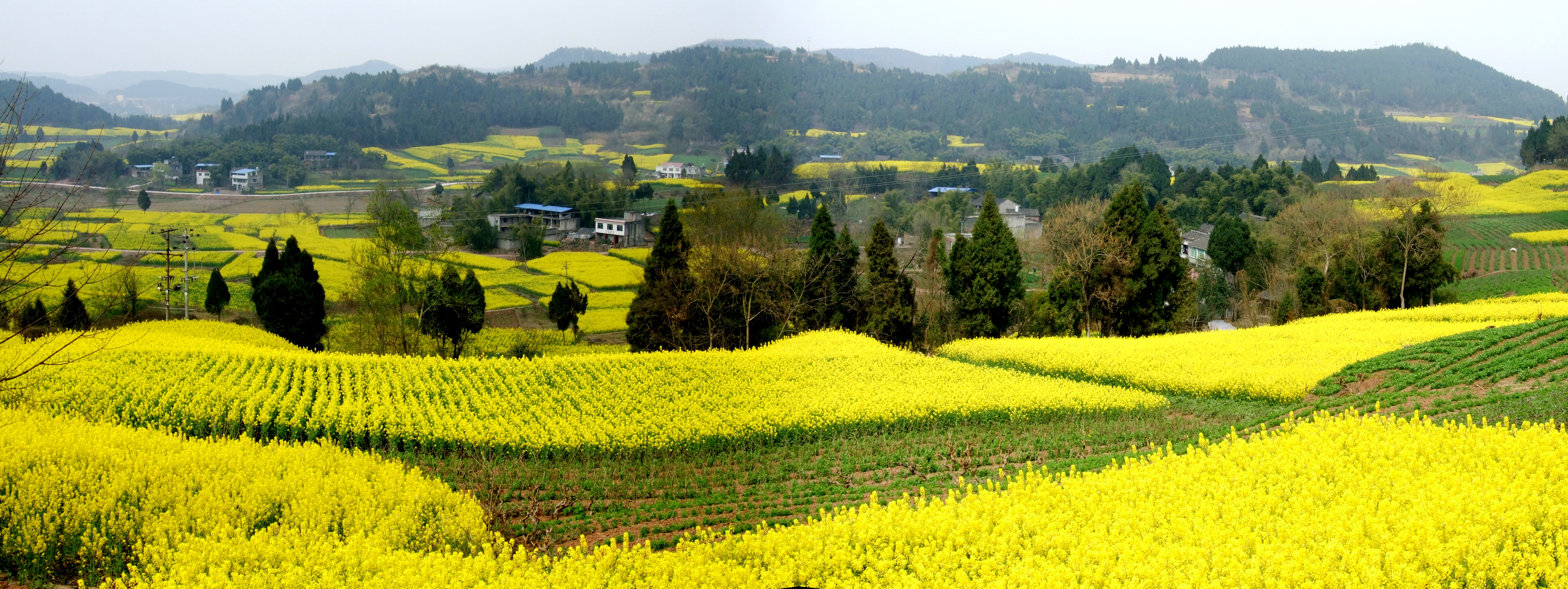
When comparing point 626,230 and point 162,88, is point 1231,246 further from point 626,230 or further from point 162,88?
point 162,88

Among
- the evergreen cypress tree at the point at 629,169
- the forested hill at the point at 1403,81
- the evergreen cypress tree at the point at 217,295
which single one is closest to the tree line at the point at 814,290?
the evergreen cypress tree at the point at 217,295

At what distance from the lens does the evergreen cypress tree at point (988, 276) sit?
2653 cm

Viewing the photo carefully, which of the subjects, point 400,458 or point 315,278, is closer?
point 400,458

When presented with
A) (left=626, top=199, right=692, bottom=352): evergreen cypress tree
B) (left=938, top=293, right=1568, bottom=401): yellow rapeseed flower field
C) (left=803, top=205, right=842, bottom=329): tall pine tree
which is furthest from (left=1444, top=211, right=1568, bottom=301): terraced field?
(left=626, top=199, right=692, bottom=352): evergreen cypress tree

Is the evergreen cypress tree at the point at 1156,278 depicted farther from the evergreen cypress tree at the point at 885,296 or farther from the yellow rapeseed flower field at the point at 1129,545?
the yellow rapeseed flower field at the point at 1129,545

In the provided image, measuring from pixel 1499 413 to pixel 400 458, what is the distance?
13.5 metres

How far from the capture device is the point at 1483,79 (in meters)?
127

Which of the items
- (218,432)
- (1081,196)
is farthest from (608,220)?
(218,432)

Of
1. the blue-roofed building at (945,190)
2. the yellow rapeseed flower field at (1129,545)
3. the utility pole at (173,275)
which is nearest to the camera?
the yellow rapeseed flower field at (1129,545)

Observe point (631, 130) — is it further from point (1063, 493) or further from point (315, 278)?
point (1063, 493)

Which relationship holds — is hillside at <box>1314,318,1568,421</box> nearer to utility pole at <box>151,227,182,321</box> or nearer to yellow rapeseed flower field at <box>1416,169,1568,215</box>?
utility pole at <box>151,227,182,321</box>

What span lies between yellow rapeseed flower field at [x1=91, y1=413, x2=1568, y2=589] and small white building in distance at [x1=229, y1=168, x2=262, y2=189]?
6246 centimetres

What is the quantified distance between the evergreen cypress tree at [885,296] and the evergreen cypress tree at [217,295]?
20367mm

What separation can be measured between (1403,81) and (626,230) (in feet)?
435
